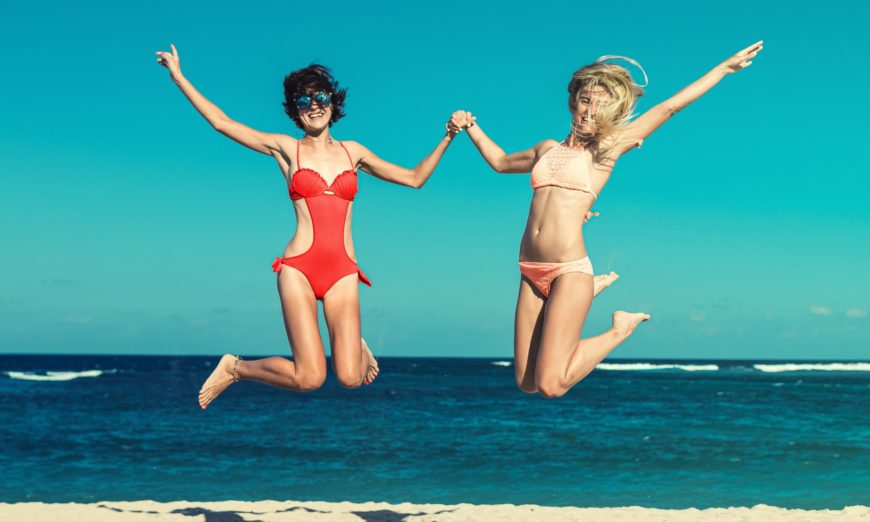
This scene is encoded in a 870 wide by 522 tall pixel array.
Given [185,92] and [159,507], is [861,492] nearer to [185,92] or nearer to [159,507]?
[159,507]

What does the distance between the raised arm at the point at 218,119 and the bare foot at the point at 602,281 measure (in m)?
2.75

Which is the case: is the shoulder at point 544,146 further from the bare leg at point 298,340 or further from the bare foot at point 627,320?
the bare leg at point 298,340

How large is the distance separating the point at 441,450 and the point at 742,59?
22.5 m

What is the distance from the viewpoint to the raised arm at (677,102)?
7039mm

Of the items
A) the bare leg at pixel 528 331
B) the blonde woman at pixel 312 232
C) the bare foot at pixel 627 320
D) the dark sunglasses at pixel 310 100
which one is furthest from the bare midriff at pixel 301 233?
the bare foot at pixel 627 320

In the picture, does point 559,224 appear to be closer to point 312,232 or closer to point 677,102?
point 677,102

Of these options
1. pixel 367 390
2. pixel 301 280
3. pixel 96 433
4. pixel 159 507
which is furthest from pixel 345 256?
pixel 367 390

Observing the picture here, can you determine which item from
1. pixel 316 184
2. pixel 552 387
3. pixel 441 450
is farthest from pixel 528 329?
pixel 441 450

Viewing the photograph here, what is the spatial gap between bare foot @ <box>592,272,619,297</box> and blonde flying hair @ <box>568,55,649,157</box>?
1.08m

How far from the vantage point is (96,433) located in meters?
32.6

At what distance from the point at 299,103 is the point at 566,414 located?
33.1 m

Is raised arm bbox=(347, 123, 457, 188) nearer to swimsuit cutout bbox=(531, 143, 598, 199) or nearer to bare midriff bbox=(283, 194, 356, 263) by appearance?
bare midriff bbox=(283, 194, 356, 263)

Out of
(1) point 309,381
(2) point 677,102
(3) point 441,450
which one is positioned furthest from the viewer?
(3) point 441,450

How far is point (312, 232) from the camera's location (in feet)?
24.5
